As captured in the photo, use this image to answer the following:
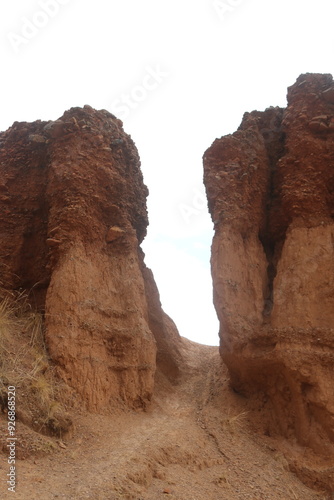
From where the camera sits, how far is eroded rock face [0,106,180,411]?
831 cm

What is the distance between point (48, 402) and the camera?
6.75 meters

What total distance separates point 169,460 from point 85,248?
4301mm

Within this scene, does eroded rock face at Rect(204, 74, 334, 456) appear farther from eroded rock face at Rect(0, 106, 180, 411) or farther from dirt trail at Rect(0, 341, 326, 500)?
eroded rock face at Rect(0, 106, 180, 411)

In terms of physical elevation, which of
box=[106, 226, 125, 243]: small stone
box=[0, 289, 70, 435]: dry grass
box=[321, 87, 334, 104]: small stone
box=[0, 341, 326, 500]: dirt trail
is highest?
box=[321, 87, 334, 104]: small stone

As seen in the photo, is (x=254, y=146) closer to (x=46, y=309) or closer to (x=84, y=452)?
(x=46, y=309)

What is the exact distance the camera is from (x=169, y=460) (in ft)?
22.4

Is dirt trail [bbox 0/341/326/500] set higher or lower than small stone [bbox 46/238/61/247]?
lower

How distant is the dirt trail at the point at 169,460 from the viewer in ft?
17.5

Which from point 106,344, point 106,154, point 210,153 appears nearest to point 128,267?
point 106,344

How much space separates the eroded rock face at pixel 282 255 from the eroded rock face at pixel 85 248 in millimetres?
1798

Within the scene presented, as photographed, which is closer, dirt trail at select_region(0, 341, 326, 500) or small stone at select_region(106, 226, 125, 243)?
dirt trail at select_region(0, 341, 326, 500)

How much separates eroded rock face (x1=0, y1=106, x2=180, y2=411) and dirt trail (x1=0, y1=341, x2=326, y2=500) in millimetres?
722

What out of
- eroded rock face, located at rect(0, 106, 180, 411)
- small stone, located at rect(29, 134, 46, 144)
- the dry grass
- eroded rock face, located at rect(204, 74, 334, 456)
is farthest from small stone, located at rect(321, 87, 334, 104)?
the dry grass

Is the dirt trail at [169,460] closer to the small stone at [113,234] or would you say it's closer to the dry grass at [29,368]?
the dry grass at [29,368]
